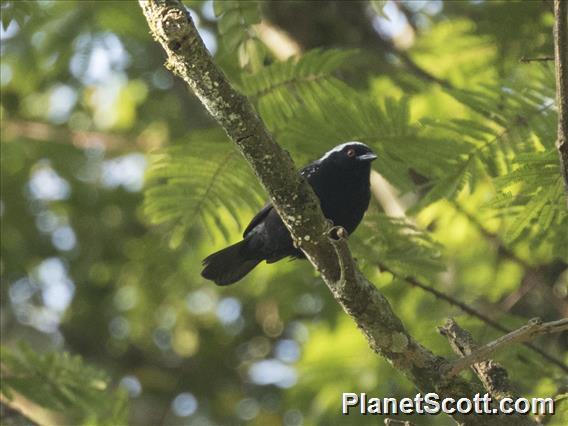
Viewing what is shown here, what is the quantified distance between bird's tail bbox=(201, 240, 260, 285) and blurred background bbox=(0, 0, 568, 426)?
0.19m

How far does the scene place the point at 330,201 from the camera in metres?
5.72

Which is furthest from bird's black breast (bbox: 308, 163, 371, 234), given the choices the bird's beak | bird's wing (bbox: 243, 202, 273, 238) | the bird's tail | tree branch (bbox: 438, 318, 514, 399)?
tree branch (bbox: 438, 318, 514, 399)

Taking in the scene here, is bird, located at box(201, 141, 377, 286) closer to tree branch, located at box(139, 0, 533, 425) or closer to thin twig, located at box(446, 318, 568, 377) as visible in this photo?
tree branch, located at box(139, 0, 533, 425)

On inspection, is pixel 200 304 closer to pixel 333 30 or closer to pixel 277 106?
pixel 333 30

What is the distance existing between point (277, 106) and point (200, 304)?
16.8ft

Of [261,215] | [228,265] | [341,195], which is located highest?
[341,195]

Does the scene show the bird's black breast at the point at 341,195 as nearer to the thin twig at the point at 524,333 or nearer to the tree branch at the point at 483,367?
the tree branch at the point at 483,367

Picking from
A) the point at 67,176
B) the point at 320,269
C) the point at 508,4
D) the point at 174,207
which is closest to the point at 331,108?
the point at 174,207

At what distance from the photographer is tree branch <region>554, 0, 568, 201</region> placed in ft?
11.1

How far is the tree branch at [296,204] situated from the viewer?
380cm

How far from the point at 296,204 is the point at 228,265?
6.98 feet

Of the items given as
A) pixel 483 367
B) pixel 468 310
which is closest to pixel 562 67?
pixel 483 367

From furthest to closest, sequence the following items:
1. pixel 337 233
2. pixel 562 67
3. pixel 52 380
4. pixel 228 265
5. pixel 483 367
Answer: pixel 228 265
pixel 52 380
pixel 483 367
pixel 337 233
pixel 562 67

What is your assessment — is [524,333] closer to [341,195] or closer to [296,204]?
[296,204]
